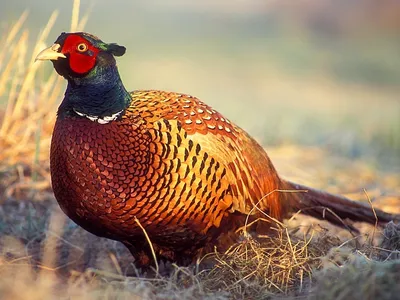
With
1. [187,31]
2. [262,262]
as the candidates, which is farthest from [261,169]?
[187,31]

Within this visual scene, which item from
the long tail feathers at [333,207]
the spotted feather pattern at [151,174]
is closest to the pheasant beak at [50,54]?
the spotted feather pattern at [151,174]

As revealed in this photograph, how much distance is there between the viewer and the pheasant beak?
4.41 metres

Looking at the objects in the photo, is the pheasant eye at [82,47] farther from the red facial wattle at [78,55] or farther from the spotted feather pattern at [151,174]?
the spotted feather pattern at [151,174]

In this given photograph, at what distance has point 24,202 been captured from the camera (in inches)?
245

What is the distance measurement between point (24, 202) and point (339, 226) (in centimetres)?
252

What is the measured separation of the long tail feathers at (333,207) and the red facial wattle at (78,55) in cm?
172

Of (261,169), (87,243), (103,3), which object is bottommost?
(87,243)

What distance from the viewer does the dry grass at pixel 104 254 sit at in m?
3.69

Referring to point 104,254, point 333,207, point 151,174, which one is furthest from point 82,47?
point 333,207

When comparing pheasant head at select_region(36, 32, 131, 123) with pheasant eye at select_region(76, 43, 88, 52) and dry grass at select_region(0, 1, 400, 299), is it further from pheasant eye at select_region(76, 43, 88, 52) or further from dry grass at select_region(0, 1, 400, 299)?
dry grass at select_region(0, 1, 400, 299)

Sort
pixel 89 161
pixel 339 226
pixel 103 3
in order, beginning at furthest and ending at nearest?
1. pixel 103 3
2. pixel 339 226
3. pixel 89 161

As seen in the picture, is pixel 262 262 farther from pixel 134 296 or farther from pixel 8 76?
pixel 8 76

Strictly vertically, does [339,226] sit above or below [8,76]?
below

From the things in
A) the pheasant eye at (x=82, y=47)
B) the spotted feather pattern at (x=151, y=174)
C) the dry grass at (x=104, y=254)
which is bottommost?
the dry grass at (x=104, y=254)
